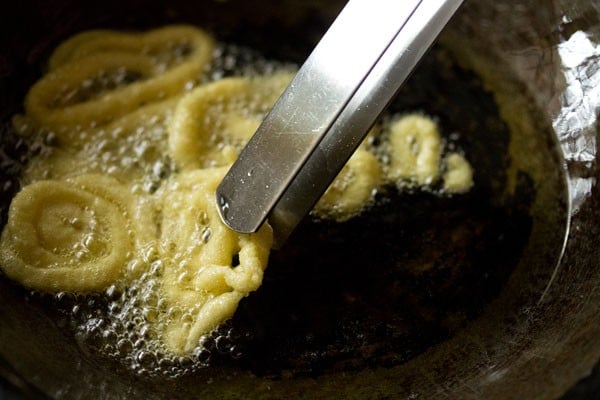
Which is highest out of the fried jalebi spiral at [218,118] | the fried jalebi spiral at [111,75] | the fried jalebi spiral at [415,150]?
the fried jalebi spiral at [415,150]

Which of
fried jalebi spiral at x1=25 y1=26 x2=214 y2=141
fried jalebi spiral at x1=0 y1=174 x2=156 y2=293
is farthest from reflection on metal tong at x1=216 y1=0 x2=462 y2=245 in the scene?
fried jalebi spiral at x1=25 y1=26 x2=214 y2=141

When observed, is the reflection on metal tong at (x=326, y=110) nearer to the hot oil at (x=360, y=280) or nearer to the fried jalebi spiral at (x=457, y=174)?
the hot oil at (x=360, y=280)

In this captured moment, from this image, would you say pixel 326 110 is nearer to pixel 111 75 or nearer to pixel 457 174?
pixel 457 174

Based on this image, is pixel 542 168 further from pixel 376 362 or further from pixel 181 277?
pixel 181 277

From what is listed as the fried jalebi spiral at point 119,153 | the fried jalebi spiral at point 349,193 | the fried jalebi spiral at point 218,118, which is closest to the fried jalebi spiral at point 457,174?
the fried jalebi spiral at point 349,193

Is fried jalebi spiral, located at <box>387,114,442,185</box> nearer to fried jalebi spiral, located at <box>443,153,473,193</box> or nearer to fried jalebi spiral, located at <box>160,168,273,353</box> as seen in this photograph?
fried jalebi spiral, located at <box>443,153,473,193</box>

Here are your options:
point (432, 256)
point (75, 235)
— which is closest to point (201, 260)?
point (75, 235)

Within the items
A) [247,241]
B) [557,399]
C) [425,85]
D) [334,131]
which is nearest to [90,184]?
[247,241]
